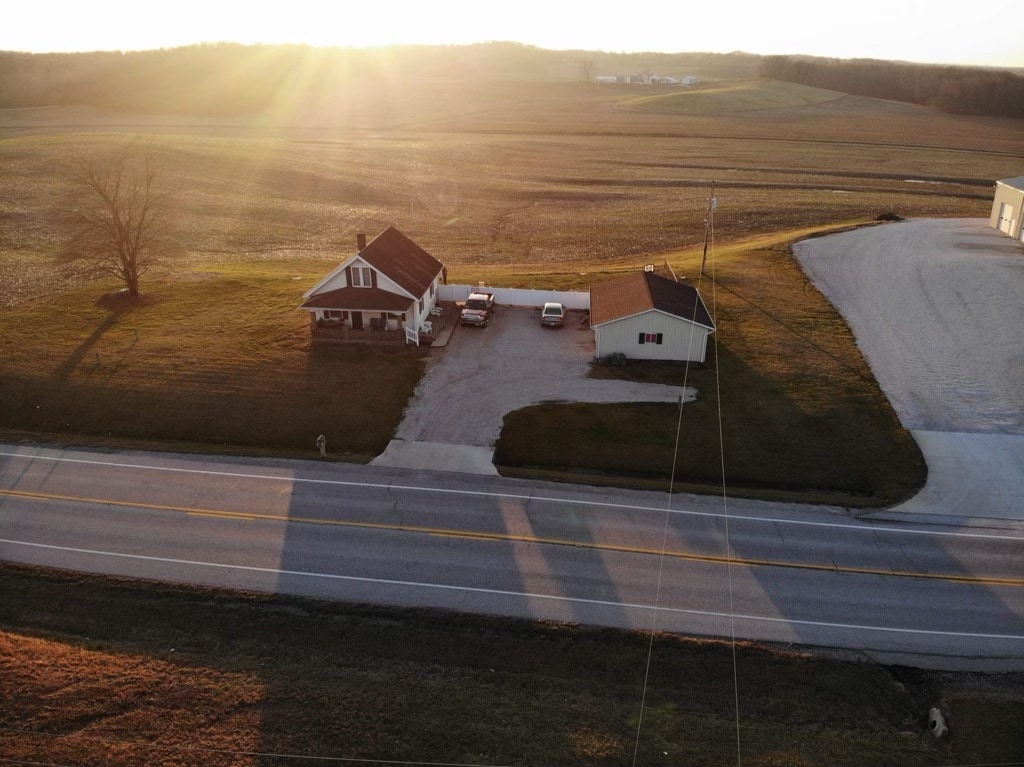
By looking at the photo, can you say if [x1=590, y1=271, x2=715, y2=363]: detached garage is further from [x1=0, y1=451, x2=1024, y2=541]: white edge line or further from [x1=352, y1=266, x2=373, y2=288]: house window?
[x1=0, y1=451, x2=1024, y2=541]: white edge line

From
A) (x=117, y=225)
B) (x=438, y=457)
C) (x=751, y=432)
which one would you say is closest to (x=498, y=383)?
(x=438, y=457)

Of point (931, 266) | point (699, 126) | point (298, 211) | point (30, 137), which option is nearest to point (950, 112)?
point (699, 126)

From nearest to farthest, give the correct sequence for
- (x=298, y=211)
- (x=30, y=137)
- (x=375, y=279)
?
(x=375, y=279) < (x=298, y=211) < (x=30, y=137)

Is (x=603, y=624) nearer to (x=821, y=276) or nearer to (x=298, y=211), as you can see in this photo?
(x=821, y=276)

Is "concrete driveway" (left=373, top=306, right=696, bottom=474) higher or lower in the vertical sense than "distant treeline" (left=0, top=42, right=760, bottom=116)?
lower

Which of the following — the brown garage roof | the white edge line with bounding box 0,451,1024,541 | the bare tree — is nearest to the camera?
the white edge line with bounding box 0,451,1024,541

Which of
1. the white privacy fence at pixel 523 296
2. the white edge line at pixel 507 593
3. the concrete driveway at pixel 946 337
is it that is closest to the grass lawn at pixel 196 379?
the white edge line at pixel 507 593

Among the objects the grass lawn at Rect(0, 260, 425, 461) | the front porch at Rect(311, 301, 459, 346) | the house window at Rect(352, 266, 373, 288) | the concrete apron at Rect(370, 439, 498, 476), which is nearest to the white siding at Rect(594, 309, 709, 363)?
the front porch at Rect(311, 301, 459, 346)
